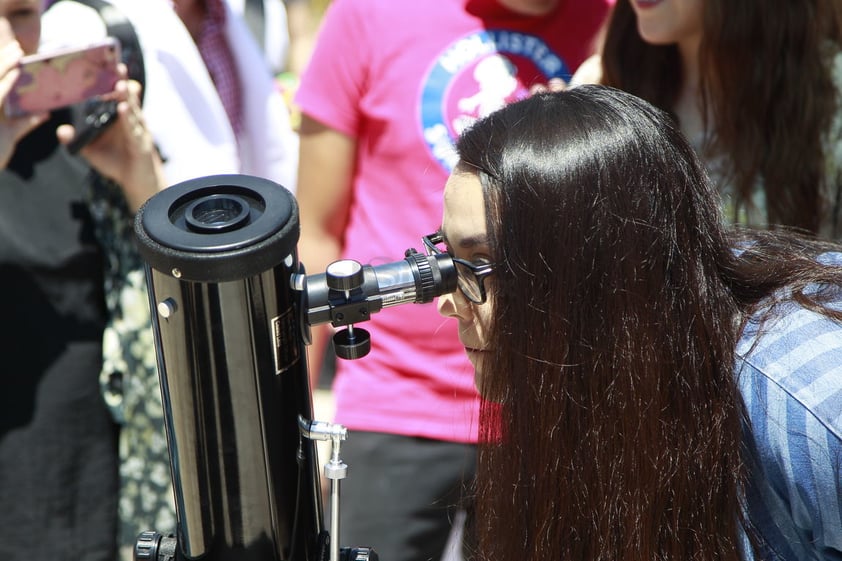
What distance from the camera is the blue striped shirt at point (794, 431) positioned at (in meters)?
1.15

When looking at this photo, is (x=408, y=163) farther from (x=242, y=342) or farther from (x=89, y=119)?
(x=242, y=342)

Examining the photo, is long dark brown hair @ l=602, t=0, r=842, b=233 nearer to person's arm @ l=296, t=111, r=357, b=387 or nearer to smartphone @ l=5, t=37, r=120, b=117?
person's arm @ l=296, t=111, r=357, b=387

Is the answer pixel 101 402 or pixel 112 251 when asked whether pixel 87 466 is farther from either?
pixel 112 251

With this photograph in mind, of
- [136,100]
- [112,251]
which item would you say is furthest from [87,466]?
[136,100]

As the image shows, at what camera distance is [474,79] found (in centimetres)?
206

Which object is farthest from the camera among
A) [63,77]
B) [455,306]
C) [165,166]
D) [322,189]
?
[322,189]

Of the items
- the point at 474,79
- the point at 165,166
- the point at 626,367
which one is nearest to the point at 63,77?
the point at 165,166

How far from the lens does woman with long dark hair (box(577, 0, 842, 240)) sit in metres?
1.88

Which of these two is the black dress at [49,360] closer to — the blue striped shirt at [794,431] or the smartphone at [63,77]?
the smartphone at [63,77]

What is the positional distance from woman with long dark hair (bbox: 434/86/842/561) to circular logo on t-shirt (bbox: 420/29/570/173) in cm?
80

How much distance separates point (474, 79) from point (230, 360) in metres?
1.15

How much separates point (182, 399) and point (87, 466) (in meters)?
0.91

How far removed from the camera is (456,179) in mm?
1277

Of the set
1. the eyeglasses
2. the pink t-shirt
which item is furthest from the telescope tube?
the pink t-shirt
